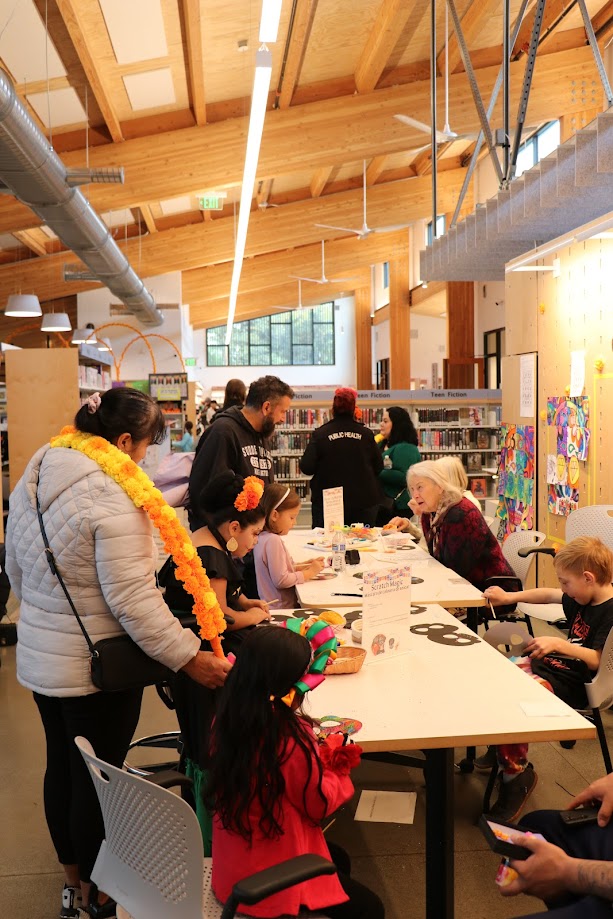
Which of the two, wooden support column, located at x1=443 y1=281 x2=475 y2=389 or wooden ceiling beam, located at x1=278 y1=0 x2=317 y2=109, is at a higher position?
wooden ceiling beam, located at x1=278 y1=0 x2=317 y2=109

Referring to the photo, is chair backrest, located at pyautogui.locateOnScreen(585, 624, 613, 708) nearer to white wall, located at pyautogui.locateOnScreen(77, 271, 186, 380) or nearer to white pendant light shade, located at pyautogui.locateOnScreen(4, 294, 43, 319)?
white pendant light shade, located at pyautogui.locateOnScreen(4, 294, 43, 319)

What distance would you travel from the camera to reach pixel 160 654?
2.36m

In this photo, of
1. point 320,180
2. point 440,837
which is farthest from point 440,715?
point 320,180

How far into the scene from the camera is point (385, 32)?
8.54m

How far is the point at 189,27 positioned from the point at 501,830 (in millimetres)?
7111

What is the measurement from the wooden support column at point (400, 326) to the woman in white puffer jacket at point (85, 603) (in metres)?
18.4

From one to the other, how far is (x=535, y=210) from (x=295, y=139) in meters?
5.72

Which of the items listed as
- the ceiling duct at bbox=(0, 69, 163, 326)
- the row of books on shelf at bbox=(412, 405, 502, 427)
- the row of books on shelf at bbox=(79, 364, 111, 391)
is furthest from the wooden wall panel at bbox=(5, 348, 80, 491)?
the row of books on shelf at bbox=(412, 405, 502, 427)

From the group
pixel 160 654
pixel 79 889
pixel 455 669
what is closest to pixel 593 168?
pixel 455 669

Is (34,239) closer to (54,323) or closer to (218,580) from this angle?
(54,323)

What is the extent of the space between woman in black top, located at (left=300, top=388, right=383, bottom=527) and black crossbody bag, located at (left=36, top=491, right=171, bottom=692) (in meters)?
3.71

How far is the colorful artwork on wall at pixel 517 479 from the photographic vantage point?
6.76 meters

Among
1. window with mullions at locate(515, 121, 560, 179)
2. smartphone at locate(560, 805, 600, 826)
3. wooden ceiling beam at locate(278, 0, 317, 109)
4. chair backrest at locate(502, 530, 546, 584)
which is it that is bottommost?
smartphone at locate(560, 805, 600, 826)

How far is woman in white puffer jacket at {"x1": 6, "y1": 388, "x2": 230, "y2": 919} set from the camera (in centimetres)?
227
